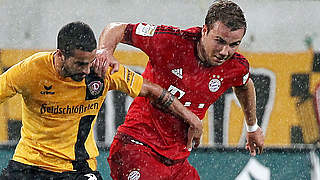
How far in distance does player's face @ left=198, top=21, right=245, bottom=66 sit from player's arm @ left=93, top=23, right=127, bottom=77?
2.19ft

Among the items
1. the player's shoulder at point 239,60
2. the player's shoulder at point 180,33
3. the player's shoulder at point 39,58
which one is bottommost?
the player's shoulder at point 239,60

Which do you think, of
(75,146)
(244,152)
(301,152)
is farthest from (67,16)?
(75,146)

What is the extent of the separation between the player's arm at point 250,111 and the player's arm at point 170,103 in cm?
62

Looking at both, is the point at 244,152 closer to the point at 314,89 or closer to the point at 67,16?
the point at 314,89

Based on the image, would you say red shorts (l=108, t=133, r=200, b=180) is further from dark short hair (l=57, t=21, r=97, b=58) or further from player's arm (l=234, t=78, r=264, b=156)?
dark short hair (l=57, t=21, r=97, b=58)

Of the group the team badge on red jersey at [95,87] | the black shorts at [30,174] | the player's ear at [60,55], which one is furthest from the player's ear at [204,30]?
the black shorts at [30,174]

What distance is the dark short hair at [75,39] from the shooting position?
12.9 ft

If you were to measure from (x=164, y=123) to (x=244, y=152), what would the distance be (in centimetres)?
280

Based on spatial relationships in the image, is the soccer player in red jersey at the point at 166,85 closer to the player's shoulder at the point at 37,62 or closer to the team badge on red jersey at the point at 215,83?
the team badge on red jersey at the point at 215,83

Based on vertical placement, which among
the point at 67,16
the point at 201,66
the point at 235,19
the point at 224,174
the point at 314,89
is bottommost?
the point at 224,174

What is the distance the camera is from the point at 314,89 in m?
7.55

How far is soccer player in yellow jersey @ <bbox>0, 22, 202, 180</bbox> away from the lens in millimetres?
4020

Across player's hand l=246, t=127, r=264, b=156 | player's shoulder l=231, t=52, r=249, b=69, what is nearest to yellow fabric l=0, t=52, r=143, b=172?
player's shoulder l=231, t=52, r=249, b=69

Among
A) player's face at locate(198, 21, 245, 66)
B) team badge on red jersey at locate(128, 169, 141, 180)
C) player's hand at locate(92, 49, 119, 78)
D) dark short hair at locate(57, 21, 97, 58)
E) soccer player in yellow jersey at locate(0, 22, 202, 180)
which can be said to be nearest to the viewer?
dark short hair at locate(57, 21, 97, 58)
